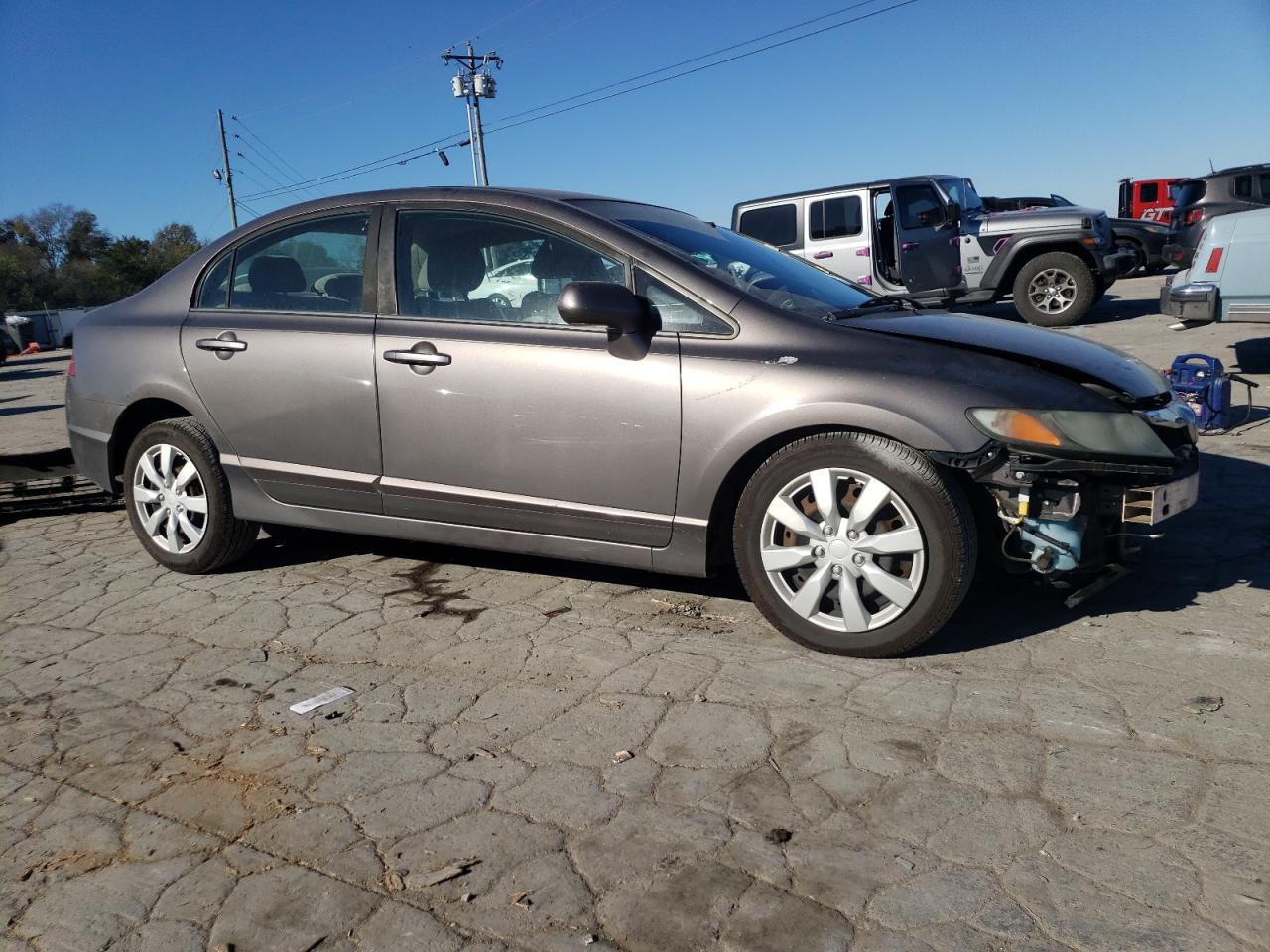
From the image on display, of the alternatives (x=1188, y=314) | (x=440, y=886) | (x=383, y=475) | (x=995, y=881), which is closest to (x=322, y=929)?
(x=440, y=886)

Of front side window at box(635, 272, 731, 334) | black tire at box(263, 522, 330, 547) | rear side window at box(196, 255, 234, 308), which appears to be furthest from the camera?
black tire at box(263, 522, 330, 547)

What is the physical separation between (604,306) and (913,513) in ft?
4.10

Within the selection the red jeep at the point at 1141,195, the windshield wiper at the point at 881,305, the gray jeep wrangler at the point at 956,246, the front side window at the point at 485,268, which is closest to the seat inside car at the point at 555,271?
the front side window at the point at 485,268

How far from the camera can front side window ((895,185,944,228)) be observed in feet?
43.4

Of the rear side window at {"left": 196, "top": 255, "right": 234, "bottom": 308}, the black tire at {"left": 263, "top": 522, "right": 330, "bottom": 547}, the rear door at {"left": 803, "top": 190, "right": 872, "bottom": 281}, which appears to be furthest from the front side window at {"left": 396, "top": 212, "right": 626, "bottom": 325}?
the rear door at {"left": 803, "top": 190, "right": 872, "bottom": 281}

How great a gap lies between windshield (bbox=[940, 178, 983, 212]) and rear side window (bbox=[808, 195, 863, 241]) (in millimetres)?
1243

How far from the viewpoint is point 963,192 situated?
45.9ft

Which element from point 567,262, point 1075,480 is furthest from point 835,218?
point 1075,480

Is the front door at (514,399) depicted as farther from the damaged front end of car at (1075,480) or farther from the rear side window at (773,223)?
the rear side window at (773,223)

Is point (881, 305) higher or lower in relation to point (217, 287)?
lower

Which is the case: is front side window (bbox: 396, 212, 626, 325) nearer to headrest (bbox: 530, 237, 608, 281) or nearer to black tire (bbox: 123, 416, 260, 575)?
headrest (bbox: 530, 237, 608, 281)

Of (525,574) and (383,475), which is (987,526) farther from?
(383,475)

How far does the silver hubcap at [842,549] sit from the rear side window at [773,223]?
11.0 meters

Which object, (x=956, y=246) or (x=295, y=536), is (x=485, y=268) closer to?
(x=295, y=536)
